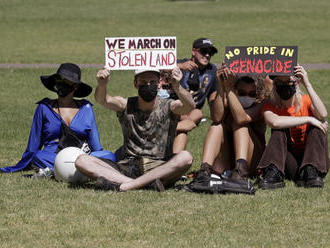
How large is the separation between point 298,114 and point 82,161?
2491mm

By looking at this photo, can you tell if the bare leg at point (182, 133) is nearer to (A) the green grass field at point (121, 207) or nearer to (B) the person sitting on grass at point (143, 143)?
(A) the green grass field at point (121, 207)

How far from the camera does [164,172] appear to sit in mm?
8727

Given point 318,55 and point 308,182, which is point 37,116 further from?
point 318,55

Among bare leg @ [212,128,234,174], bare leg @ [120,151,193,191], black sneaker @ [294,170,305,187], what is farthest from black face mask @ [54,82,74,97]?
black sneaker @ [294,170,305,187]

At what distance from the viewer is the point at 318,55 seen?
29.1m

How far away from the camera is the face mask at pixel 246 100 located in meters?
9.49

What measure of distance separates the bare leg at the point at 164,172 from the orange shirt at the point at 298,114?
1.19 meters

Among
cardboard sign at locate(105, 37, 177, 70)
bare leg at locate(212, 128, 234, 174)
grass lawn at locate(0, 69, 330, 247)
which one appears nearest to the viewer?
grass lawn at locate(0, 69, 330, 247)

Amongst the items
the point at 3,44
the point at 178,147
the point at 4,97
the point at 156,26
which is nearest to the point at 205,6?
the point at 156,26

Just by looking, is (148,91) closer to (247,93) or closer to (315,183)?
(247,93)

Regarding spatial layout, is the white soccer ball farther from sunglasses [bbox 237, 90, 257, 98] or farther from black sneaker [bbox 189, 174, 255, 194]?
sunglasses [bbox 237, 90, 257, 98]

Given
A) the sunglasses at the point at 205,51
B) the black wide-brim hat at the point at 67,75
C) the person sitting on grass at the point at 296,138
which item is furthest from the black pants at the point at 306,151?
the sunglasses at the point at 205,51

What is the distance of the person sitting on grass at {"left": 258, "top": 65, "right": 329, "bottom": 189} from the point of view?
8.97m

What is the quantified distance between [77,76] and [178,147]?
5.30ft
